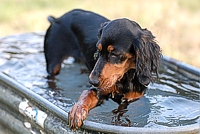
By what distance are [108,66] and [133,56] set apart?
28 cm

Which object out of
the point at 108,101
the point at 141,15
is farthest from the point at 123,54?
the point at 141,15

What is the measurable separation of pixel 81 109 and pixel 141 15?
200 inches

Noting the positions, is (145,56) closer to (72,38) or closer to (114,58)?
(114,58)

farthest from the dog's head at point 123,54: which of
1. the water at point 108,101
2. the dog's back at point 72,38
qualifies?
the dog's back at point 72,38

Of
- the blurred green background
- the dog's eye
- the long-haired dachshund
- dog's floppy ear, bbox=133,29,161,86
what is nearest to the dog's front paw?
the long-haired dachshund

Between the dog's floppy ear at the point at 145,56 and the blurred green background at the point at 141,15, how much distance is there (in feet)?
10.9

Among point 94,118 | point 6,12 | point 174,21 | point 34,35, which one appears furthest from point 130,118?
point 6,12

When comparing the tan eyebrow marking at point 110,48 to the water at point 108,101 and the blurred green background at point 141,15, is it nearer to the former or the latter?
the water at point 108,101

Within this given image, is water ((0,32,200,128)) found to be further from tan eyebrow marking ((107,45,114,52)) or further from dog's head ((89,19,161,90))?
tan eyebrow marking ((107,45,114,52))

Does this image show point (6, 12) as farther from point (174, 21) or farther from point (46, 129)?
point (46, 129)

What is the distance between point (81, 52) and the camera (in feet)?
15.9

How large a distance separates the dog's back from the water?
0.27 metres

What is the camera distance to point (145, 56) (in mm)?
3592

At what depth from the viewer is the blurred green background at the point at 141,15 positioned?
24.7 ft
